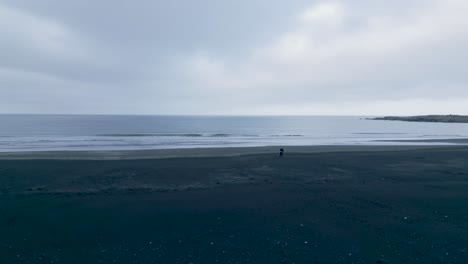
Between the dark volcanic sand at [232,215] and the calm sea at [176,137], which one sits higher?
the calm sea at [176,137]

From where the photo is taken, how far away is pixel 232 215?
10.8 metres

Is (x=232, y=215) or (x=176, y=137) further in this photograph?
(x=176, y=137)

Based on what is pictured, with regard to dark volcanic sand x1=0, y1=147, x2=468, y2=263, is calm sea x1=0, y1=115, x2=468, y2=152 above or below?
above

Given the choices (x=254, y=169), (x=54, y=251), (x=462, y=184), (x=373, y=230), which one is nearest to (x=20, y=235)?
(x=54, y=251)

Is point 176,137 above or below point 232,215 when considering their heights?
above

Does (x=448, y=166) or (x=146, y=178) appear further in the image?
(x=448, y=166)

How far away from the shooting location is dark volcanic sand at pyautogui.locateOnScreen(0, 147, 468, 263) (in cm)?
784

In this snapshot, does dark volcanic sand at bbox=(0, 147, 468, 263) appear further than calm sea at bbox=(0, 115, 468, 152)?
No

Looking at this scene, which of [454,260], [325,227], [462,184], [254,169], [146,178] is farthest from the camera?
[254,169]

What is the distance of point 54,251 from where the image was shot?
25.9ft

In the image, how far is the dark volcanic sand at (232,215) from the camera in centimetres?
784

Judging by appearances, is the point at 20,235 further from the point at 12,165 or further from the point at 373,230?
the point at 12,165

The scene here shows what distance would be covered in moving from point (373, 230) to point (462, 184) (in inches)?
383

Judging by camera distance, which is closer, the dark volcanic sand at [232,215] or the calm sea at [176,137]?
the dark volcanic sand at [232,215]
